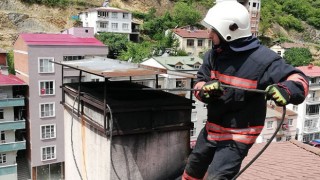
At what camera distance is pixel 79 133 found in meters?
5.17

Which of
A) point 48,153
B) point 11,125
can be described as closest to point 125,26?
point 48,153

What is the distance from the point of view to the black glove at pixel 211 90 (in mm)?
2866

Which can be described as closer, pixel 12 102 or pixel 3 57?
pixel 12 102

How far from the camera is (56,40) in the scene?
22234 millimetres

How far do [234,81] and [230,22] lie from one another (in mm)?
505

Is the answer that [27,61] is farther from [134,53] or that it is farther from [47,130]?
[134,53]

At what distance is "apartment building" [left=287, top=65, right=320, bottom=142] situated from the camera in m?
30.9

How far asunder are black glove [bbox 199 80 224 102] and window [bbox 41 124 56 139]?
2101cm

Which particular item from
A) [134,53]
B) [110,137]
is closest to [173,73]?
[110,137]

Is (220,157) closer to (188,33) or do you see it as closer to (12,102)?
(12,102)

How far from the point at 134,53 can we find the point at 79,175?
1286 inches

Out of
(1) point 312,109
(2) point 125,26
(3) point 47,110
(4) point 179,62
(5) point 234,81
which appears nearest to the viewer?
(5) point 234,81

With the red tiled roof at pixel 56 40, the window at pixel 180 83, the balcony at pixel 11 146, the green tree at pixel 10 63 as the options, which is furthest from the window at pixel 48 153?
the green tree at pixel 10 63

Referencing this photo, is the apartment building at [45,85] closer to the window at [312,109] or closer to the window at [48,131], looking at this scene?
the window at [48,131]
